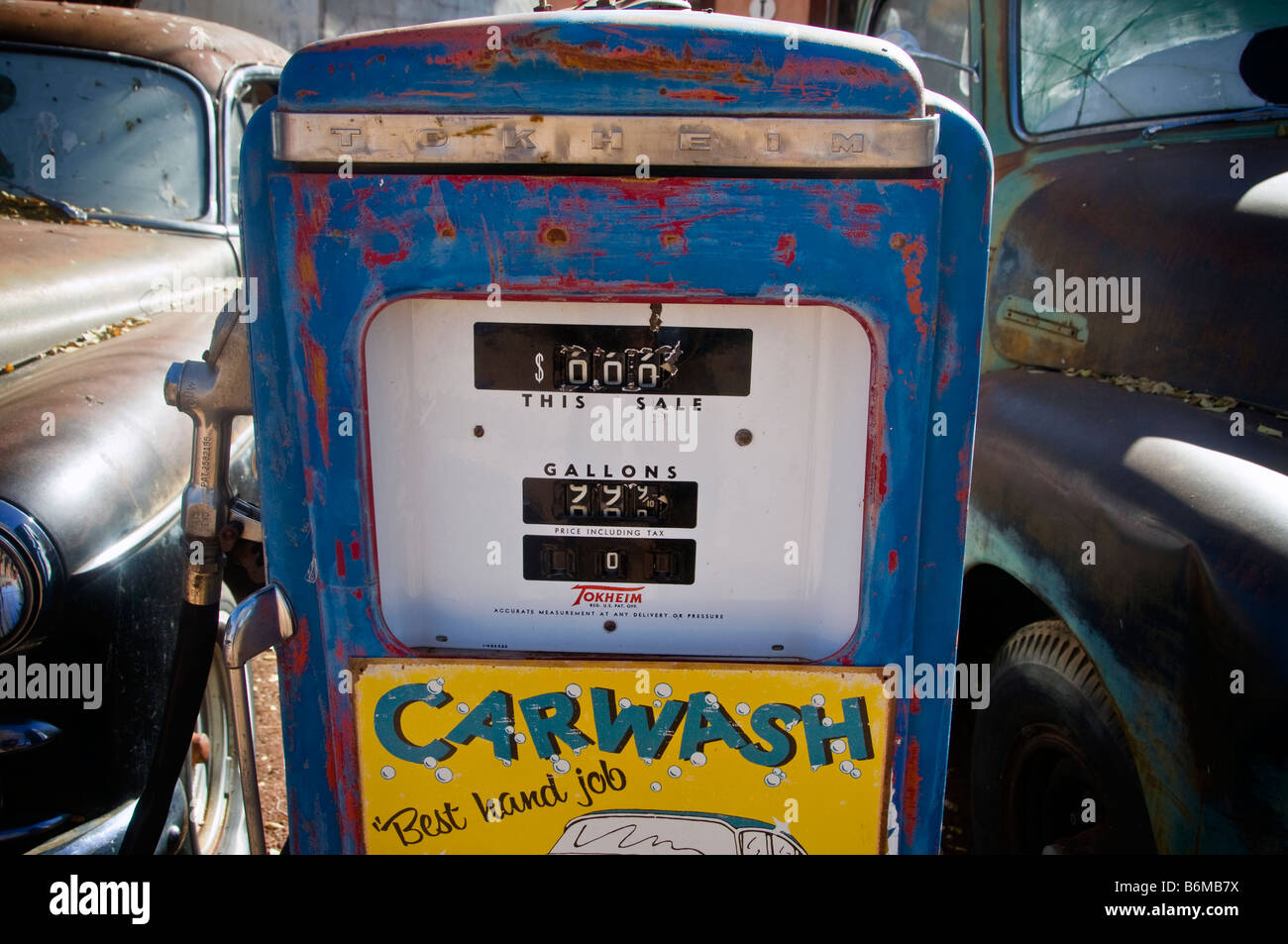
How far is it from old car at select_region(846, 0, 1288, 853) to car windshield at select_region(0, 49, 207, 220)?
242 centimetres

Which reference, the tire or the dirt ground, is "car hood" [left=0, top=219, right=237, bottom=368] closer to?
the dirt ground

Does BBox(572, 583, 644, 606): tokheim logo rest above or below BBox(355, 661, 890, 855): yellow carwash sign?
above

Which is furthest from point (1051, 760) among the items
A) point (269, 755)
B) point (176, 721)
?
point (269, 755)

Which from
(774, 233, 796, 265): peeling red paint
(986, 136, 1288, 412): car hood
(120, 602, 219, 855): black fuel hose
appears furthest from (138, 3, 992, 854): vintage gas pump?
(986, 136, 1288, 412): car hood

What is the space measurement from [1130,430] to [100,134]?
3124 millimetres

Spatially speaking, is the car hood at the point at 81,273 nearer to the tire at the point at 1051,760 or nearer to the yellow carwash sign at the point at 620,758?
the yellow carwash sign at the point at 620,758

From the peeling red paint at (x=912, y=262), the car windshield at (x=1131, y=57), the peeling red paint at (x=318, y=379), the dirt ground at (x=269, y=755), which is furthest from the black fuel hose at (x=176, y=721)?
the car windshield at (x=1131, y=57)

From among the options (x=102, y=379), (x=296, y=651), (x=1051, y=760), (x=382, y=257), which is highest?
(x=382, y=257)

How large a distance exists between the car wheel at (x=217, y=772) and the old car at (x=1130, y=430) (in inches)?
65.1

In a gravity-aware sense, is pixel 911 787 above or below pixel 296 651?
below

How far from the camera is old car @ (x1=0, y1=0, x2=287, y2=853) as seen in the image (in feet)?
5.41

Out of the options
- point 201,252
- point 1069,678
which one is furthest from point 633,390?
point 201,252

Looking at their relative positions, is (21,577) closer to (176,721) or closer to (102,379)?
(176,721)

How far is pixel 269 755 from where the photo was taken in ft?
10.0
